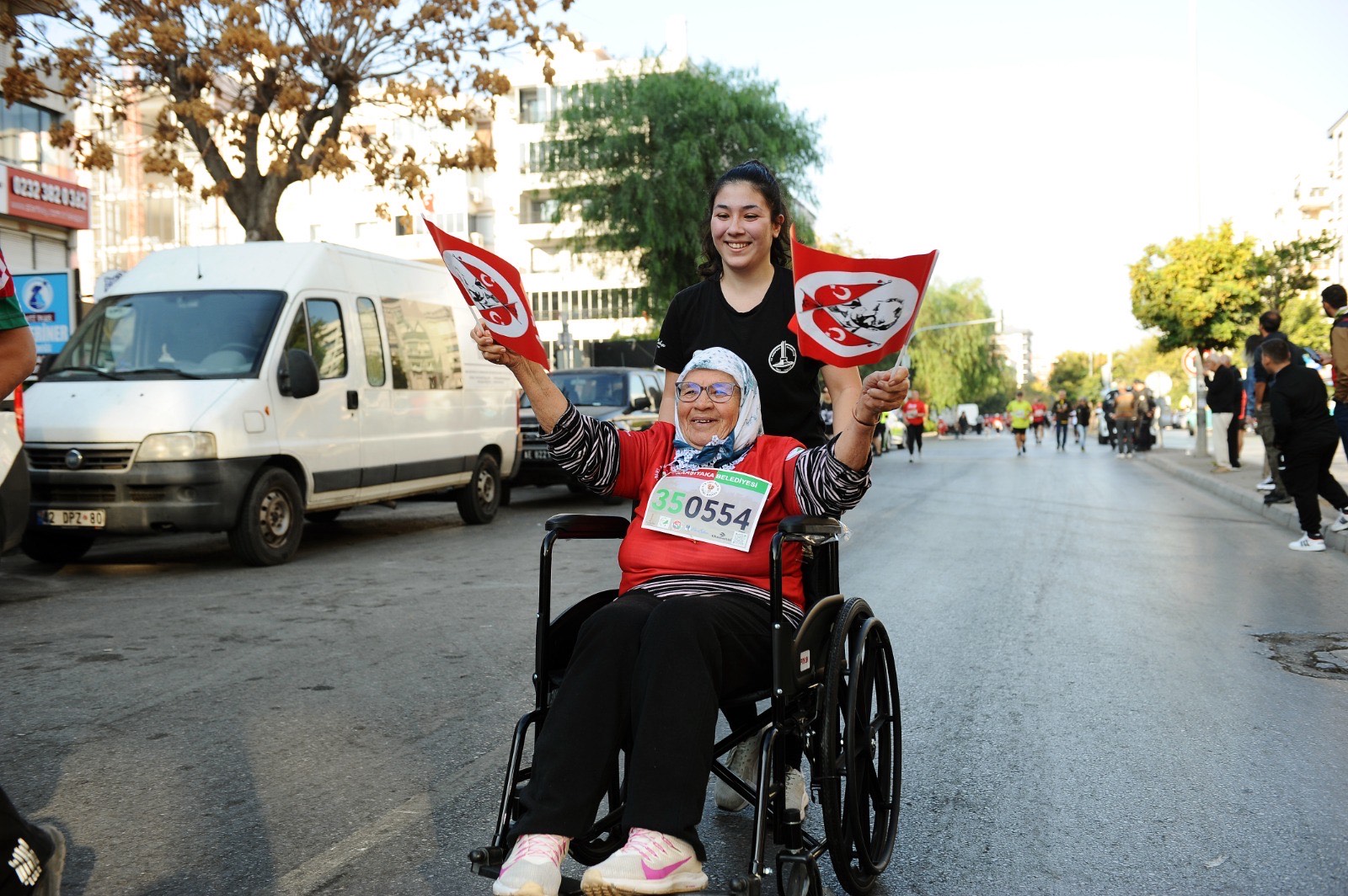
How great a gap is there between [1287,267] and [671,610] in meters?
24.7

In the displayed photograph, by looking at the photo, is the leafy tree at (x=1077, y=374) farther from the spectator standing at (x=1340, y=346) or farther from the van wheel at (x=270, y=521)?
the van wheel at (x=270, y=521)

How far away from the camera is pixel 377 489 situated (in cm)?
1152

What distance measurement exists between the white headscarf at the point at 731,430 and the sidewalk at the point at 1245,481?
9.29 m

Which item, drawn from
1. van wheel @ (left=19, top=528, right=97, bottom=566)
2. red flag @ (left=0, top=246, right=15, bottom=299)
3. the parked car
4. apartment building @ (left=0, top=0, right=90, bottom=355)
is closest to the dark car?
van wheel @ (left=19, top=528, right=97, bottom=566)

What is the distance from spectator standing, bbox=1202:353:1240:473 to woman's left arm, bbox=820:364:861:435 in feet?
62.1

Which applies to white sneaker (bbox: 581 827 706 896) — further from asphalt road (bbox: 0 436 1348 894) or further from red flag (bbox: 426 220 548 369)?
red flag (bbox: 426 220 548 369)

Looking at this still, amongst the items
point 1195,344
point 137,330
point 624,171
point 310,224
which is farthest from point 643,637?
point 310,224

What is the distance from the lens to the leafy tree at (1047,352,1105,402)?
144 metres

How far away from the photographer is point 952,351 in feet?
230

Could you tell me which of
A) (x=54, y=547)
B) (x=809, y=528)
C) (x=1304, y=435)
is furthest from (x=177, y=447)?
(x=1304, y=435)

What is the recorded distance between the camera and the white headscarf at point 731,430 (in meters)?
3.58

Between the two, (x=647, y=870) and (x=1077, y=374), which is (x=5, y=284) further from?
(x=1077, y=374)

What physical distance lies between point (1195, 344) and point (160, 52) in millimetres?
19736

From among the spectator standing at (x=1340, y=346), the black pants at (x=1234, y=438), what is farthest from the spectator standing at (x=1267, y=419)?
the black pants at (x=1234, y=438)
